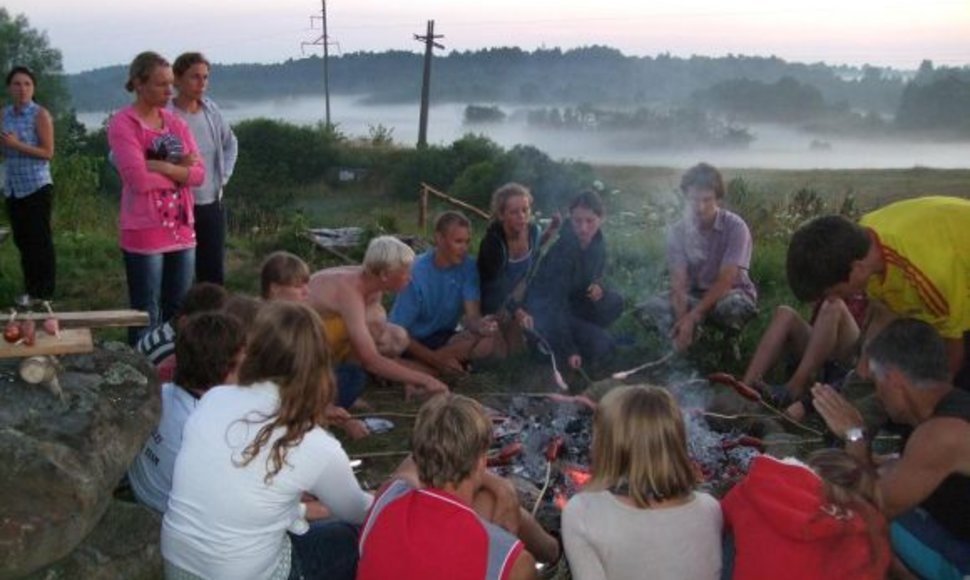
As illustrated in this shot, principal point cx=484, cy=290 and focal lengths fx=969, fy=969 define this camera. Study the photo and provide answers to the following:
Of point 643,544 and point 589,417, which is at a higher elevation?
point 643,544

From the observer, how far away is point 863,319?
6.04 meters

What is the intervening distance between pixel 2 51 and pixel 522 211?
54896mm

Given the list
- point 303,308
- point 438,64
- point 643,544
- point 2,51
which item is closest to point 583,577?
point 643,544

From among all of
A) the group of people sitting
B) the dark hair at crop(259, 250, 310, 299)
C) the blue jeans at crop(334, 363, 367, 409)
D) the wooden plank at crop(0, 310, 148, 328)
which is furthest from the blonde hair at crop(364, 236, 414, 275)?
the wooden plank at crop(0, 310, 148, 328)

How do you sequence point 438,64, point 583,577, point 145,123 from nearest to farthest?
point 583,577
point 145,123
point 438,64

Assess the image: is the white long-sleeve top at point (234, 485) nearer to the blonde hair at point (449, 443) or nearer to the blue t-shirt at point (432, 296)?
the blonde hair at point (449, 443)

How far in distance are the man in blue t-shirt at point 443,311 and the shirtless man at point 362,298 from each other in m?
0.65

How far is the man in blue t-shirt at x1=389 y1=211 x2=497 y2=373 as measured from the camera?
248 inches

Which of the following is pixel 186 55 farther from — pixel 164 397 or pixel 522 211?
pixel 164 397

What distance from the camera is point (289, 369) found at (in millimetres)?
3113

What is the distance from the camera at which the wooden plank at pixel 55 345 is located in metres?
3.32

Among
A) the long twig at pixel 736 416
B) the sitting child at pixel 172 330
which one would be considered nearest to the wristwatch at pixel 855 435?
the long twig at pixel 736 416

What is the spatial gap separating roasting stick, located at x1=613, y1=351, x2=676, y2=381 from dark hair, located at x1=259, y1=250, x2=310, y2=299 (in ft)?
6.83

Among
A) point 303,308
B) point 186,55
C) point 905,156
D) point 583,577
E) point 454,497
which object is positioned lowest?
point 905,156
